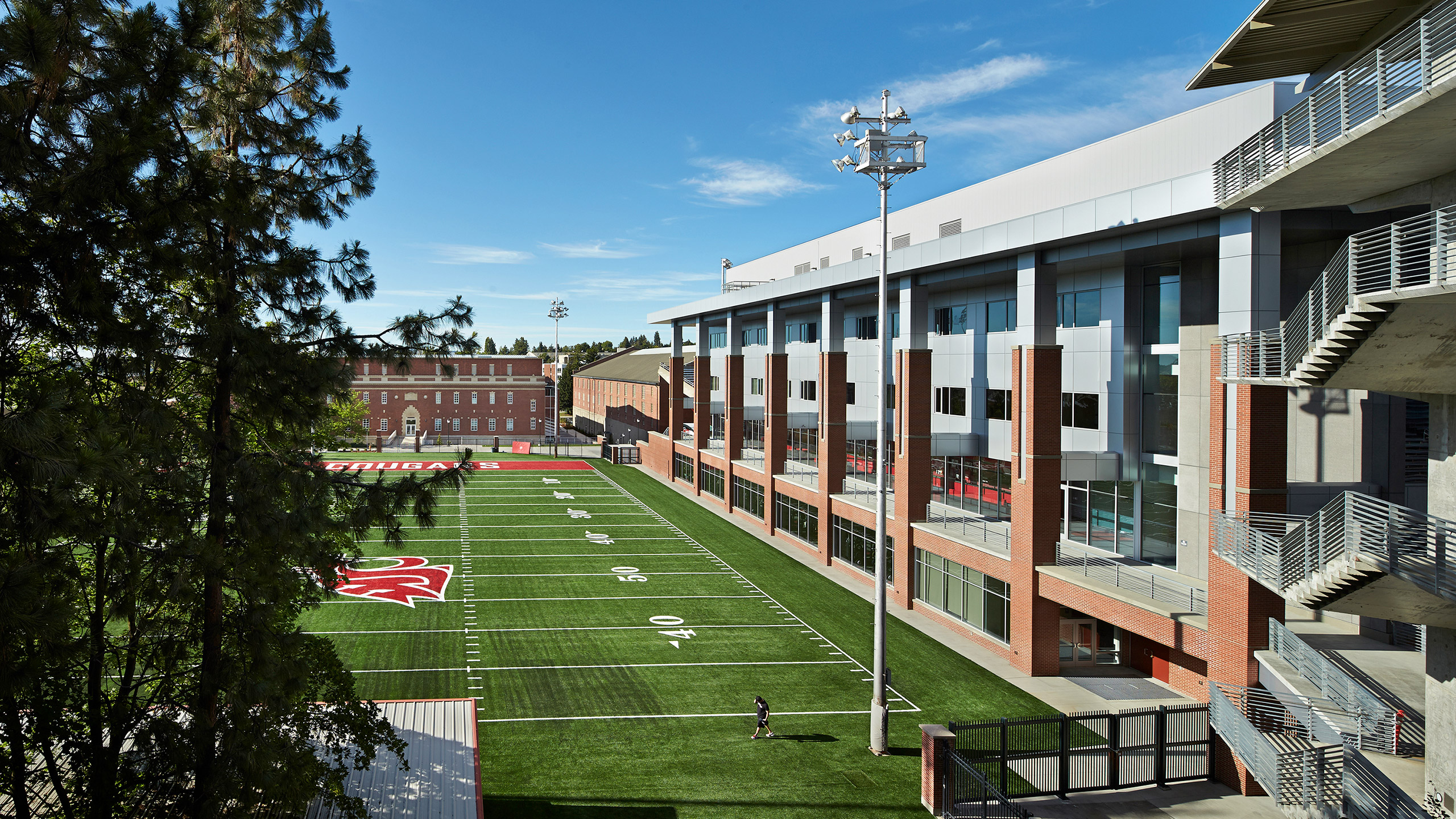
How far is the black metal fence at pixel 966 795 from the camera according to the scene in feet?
55.5

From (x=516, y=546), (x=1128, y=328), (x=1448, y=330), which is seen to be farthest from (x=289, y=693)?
(x=516, y=546)

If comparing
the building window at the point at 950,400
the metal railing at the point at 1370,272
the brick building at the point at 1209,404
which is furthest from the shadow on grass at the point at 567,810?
the building window at the point at 950,400

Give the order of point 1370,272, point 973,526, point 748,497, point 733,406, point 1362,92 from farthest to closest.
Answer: point 733,406, point 748,497, point 973,526, point 1370,272, point 1362,92

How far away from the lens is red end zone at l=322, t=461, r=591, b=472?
6800cm

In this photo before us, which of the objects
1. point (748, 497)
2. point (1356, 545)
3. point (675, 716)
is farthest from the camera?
point (748, 497)

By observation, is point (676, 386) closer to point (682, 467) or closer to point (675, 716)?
point (682, 467)

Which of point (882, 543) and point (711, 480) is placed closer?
point (882, 543)

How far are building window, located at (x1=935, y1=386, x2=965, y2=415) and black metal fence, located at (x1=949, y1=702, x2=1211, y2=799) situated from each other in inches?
607

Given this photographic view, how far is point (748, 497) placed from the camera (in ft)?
165

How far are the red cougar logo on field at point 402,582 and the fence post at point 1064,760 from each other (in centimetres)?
2187

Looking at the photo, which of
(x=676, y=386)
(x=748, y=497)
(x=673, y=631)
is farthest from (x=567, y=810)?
(x=676, y=386)

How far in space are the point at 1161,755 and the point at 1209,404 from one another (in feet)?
30.9

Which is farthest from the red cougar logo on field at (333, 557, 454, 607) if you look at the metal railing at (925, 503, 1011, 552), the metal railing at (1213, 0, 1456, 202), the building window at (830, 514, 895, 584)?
the metal railing at (1213, 0, 1456, 202)

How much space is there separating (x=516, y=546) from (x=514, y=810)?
25.0m
